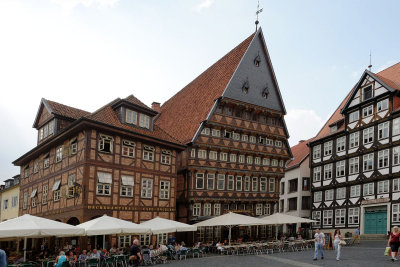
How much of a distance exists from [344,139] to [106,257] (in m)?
29.9

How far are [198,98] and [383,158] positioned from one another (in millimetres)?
16986

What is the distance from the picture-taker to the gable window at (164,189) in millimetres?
32250

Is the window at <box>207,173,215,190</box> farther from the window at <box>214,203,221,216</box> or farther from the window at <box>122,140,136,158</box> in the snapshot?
the window at <box>122,140,136,158</box>

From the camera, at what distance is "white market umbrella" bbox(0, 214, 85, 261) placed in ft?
56.1

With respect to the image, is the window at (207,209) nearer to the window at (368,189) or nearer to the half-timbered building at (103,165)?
the half-timbered building at (103,165)

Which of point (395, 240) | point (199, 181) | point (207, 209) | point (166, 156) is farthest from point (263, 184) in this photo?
point (395, 240)

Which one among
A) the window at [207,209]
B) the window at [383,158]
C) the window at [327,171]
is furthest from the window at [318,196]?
the window at [207,209]

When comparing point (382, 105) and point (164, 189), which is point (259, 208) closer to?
point (164, 189)

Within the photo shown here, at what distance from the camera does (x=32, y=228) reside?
17.8 metres

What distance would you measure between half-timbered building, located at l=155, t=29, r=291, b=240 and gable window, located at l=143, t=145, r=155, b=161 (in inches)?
182

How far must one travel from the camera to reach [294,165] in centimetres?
5066

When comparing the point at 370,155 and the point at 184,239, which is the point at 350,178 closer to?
the point at 370,155

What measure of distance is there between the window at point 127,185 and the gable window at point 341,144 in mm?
23411

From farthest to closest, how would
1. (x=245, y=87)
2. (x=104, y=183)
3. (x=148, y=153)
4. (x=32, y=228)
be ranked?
(x=245, y=87) < (x=148, y=153) < (x=104, y=183) < (x=32, y=228)
